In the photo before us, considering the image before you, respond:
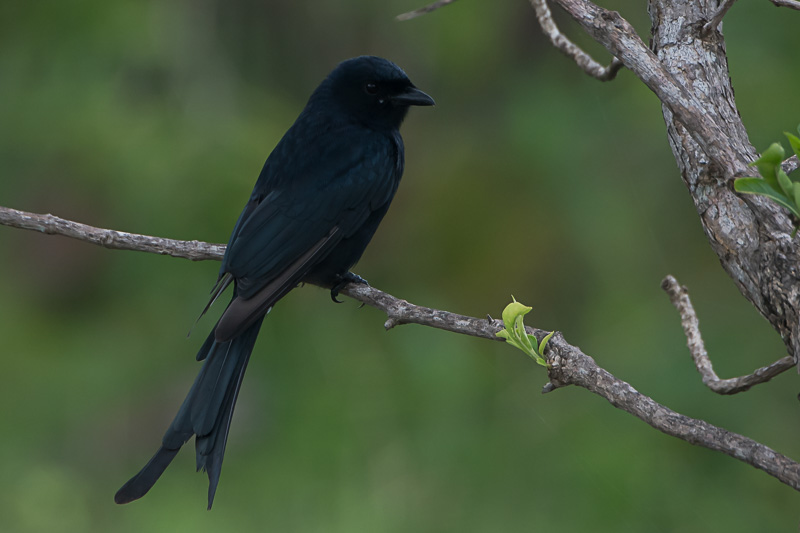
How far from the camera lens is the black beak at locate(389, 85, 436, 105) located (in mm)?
3410

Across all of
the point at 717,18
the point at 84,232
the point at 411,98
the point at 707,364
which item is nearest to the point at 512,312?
the point at 707,364

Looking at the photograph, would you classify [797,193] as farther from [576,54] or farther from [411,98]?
[411,98]

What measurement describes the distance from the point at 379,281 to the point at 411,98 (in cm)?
103

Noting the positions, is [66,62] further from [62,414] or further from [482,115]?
[482,115]

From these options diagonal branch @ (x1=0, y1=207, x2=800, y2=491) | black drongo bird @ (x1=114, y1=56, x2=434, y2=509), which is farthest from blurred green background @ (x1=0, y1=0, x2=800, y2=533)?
diagonal branch @ (x1=0, y1=207, x2=800, y2=491)

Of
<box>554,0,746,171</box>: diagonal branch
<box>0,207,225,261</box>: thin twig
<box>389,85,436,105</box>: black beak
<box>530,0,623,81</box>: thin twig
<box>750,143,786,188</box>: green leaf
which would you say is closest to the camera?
<box>750,143,786,188</box>: green leaf

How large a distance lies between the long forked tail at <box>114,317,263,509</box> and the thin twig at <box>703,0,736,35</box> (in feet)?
4.89

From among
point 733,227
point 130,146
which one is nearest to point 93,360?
point 130,146

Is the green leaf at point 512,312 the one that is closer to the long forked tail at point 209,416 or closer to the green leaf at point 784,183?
A: the green leaf at point 784,183

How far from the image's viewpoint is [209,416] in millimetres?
2443

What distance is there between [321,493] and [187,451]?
0.88m

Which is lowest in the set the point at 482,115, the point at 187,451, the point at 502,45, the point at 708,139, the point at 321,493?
the point at 187,451

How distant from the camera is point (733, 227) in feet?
4.88

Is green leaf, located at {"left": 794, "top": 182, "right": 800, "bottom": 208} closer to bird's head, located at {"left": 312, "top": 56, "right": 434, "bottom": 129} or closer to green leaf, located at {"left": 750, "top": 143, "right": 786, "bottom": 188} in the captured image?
green leaf, located at {"left": 750, "top": 143, "right": 786, "bottom": 188}
